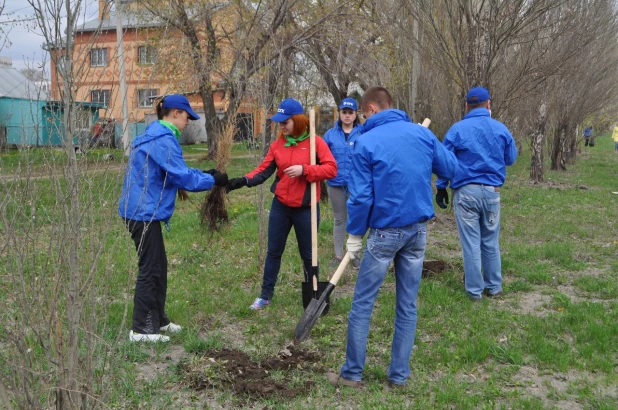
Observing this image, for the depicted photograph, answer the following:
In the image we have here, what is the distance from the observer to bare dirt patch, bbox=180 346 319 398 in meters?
3.94

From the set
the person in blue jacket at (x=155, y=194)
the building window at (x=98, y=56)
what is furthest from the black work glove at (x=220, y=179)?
the building window at (x=98, y=56)

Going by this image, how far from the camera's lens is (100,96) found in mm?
3012

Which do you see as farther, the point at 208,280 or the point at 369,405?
the point at 208,280

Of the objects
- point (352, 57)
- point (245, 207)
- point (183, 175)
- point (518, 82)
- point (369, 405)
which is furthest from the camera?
point (352, 57)

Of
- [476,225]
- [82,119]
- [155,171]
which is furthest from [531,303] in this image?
[82,119]

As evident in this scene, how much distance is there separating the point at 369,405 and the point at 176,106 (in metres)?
2.65

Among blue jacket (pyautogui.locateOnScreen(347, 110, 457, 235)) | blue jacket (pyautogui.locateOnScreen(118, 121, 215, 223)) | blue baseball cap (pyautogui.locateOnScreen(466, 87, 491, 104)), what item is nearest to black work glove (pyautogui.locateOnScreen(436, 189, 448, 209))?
blue baseball cap (pyautogui.locateOnScreen(466, 87, 491, 104))

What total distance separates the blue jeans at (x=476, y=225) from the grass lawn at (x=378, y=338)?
0.23 m

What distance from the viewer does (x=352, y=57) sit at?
50.7 feet

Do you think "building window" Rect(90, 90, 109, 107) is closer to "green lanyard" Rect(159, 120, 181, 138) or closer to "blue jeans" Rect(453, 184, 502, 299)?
"green lanyard" Rect(159, 120, 181, 138)

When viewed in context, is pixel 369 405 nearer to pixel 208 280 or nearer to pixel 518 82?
pixel 208 280

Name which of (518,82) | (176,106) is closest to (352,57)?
(518,82)

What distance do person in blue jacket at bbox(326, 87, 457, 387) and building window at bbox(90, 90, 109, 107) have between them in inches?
62.1

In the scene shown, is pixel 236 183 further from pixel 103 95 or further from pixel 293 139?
pixel 103 95
